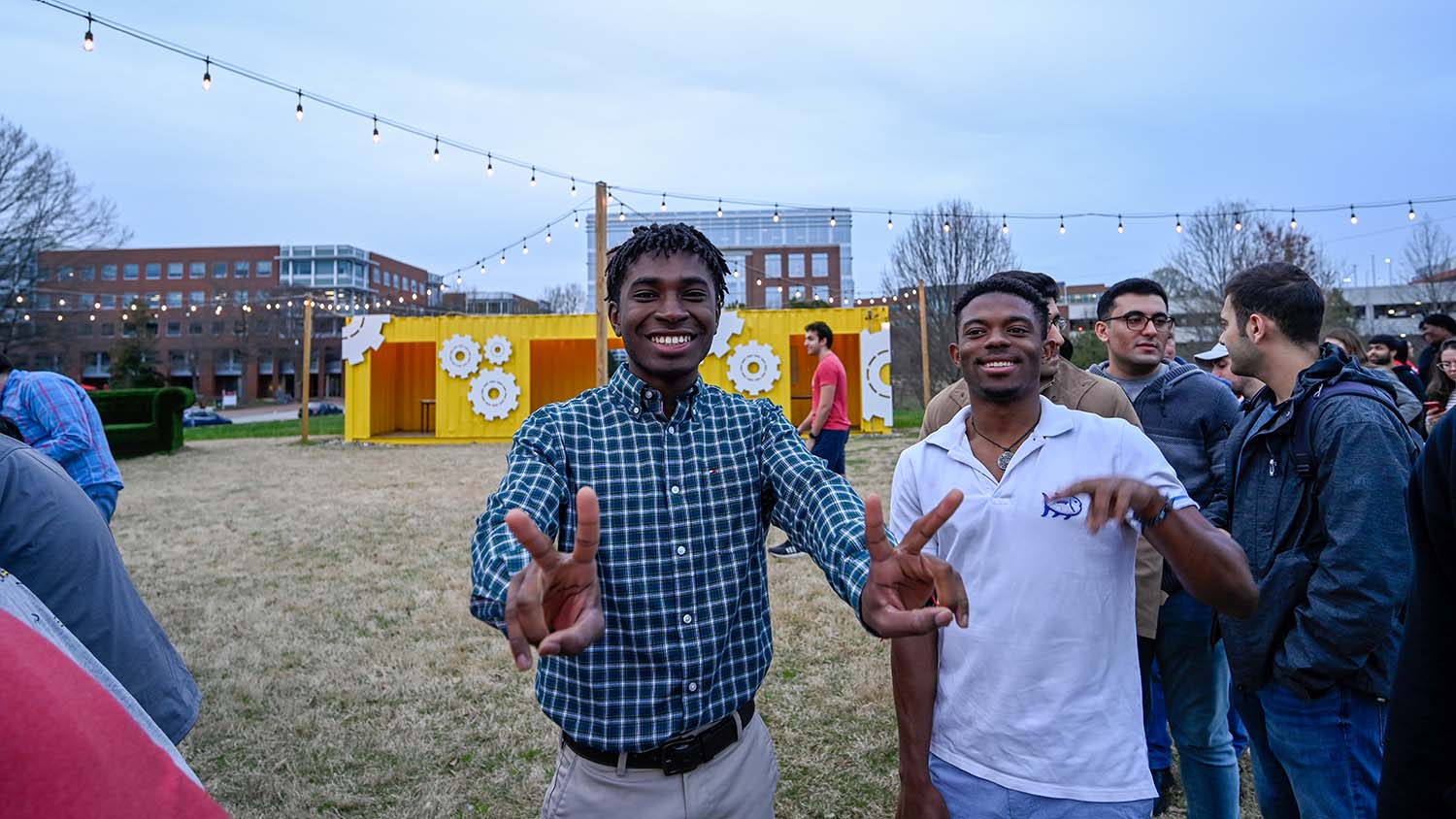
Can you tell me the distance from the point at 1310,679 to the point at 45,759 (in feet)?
8.55

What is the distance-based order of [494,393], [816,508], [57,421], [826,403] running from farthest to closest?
[494,393]
[826,403]
[57,421]
[816,508]

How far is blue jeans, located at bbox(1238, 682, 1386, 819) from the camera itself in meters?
2.13

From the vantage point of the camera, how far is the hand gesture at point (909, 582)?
4.59 ft

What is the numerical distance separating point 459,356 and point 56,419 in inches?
609

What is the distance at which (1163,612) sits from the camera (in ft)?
9.82

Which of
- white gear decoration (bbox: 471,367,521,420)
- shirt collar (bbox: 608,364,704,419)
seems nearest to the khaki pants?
shirt collar (bbox: 608,364,704,419)

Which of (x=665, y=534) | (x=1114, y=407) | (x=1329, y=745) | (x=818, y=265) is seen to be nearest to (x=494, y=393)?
(x=1114, y=407)

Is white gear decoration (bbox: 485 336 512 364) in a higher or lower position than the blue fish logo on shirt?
higher

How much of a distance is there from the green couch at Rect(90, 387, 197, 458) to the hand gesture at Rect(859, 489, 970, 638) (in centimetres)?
2071

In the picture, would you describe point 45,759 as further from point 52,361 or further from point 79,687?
point 52,361

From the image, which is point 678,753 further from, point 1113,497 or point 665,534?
point 1113,497

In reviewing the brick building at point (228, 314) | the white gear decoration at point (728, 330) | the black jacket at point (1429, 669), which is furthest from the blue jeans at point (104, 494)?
the brick building at point (228, 314)

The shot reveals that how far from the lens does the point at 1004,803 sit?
1851 millimetres

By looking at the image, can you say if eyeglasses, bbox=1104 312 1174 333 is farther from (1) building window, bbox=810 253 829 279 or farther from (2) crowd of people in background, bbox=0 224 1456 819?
(1) building window, bbox=810 253 829 279
